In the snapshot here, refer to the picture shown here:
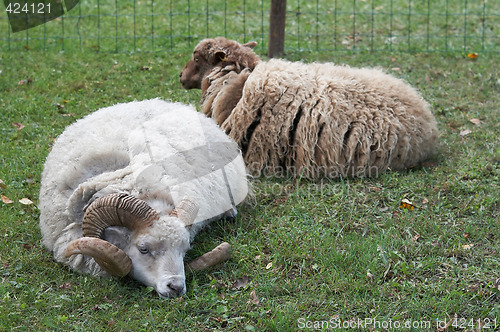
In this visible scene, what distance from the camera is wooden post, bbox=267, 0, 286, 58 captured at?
849 cm

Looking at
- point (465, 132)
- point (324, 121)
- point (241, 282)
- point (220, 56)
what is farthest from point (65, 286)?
point (465, 132)

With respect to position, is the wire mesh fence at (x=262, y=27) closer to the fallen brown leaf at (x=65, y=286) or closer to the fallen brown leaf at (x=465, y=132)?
the fallen brown leaf at (x=465, y=132)

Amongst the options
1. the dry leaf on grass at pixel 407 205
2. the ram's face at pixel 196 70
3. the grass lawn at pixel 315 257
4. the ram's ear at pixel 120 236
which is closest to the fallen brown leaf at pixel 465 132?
the grass lawn at pixel 315 257

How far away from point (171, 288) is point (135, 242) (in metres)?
0.43

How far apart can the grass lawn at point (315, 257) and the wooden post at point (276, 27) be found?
2767mm

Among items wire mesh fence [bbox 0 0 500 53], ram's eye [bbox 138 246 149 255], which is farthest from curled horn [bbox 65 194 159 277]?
wire mesh fence [bbox 0 0 500 53]

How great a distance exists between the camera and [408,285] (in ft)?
13.5

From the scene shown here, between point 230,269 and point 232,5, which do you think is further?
point 232,5

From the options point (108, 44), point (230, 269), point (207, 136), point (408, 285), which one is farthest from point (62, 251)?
point (108, 44)

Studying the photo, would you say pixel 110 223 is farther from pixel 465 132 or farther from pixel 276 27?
pixel 276 27

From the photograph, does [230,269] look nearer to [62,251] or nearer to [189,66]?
[62,251]

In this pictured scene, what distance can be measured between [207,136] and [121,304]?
1.98 metres

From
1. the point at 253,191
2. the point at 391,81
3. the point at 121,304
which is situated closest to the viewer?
the point at 121,304

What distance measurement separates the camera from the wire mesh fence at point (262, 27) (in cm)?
932
